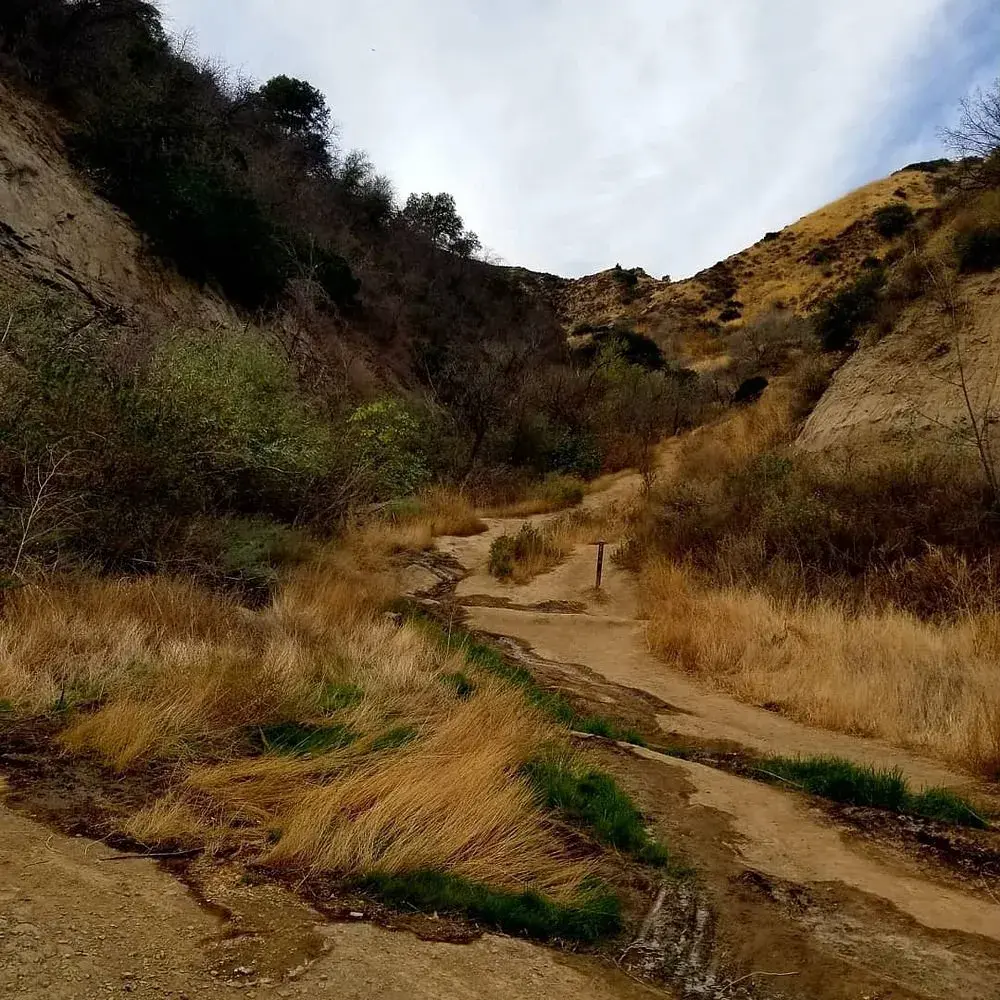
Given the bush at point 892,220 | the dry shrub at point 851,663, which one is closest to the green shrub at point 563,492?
the dry shrub at point 851,663

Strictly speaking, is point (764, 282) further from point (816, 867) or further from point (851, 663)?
point (816, 867)

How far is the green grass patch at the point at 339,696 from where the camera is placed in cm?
488

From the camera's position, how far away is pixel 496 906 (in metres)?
2.89

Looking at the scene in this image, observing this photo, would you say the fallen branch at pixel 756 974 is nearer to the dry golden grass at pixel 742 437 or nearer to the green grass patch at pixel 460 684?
the green grass patch at pixel 460 684

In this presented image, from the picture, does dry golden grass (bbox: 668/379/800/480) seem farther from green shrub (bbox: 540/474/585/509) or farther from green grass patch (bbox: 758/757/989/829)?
green grass patch (bbox: 758/757/989/829)

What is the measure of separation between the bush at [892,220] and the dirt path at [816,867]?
131 ft

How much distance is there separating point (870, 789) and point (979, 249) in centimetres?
1212

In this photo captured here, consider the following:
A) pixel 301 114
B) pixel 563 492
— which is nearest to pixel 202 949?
pixel 563 492

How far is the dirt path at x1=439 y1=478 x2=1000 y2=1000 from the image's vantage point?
114 inches

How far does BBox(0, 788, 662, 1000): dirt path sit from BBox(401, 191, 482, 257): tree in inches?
1341

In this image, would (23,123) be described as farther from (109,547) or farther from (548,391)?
(548,391)

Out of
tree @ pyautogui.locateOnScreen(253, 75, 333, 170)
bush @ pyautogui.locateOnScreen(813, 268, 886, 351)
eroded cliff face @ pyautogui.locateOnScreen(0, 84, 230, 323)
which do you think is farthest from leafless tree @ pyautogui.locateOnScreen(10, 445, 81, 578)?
tree @ pyautogui.locateOnScreen(253, 75, 333, 170)

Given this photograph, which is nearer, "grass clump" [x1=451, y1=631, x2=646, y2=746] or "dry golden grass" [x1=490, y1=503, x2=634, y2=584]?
"grass clump" [x1=451, y1=631, x2=646, y2=746]

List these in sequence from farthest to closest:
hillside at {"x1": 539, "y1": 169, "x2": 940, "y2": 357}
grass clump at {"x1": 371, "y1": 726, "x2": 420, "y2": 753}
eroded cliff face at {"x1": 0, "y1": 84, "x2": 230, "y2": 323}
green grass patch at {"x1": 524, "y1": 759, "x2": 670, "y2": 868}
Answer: hillside at {"x1": 539, "y1": 169, "x2": 940, "y2": 357}
eroded cliff face at {"x1": 0, "y1": 84, "x2": 230, "y2": 323}
grass clump at {"x1": 371, "y1": 726, "x2": 420, "y2": 753}
green grass patch at {"x1": 524, "y1": 759, "x2": 670, "y2": 868}
